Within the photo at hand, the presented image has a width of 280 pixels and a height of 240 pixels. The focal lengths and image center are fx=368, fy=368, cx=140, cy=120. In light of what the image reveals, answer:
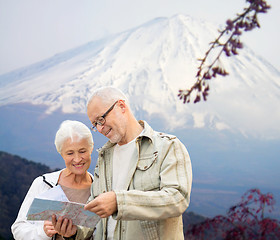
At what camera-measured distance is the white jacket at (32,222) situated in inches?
69.8

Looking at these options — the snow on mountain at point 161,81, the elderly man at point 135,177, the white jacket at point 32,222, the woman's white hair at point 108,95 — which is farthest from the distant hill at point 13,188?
the woman's white hair at point 108,95

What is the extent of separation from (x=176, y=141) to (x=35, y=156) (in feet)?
23.6

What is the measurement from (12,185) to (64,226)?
5275 mm

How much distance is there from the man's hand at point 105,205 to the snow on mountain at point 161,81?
791cm

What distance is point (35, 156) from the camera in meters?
8.25

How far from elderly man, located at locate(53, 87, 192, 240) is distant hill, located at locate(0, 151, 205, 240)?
486 centimetres

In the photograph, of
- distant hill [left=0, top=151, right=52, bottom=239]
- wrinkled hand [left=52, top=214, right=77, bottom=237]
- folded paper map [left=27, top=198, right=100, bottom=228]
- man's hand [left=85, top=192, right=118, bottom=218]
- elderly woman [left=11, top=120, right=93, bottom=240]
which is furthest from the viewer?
distant hill [left=0, top=151, right=52, bottom=239]

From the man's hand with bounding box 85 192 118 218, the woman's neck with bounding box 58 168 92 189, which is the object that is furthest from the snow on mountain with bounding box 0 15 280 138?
the man's hand with bounding box 85 192 118 218

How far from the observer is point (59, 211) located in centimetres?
149

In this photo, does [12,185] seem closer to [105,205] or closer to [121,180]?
[121,180]

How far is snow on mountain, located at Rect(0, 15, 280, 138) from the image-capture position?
934 centimetres

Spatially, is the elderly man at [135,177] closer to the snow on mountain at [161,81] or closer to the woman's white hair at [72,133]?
the woman's white hair at [72,133]

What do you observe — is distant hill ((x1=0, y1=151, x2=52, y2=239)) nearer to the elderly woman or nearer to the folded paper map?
the elderly woman

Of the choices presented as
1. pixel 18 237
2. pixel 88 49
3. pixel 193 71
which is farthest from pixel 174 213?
pixel 88 49
